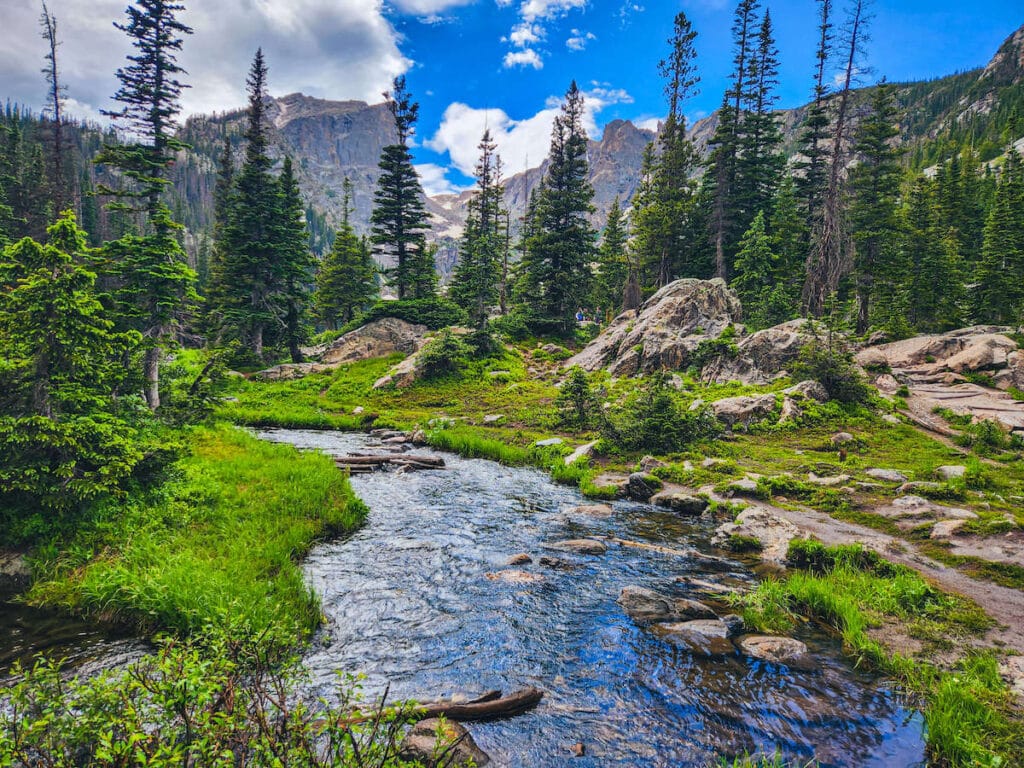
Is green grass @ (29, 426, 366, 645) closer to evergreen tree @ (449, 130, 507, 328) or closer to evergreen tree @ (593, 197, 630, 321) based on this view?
evergreen tree @ (449, 130, 507, 328)

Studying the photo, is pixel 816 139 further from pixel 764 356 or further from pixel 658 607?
pixel 658 607

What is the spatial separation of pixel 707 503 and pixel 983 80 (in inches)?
9560

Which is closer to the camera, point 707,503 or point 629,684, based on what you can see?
point 629,684

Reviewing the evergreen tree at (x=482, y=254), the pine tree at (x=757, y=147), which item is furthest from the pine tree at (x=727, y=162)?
the evergreen tree at (x=482, y=254)

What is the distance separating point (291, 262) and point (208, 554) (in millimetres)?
41160

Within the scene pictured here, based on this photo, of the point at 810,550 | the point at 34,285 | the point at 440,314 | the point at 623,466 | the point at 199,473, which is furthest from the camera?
the point at 440,314

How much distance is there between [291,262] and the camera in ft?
143

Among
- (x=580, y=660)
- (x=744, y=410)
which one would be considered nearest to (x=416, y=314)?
(x=744, y=410)

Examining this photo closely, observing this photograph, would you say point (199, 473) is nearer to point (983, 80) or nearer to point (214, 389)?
point (214, 389)

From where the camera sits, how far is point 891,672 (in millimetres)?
6645

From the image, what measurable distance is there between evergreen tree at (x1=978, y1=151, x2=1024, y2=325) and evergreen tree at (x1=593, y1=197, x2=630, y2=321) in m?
32.5

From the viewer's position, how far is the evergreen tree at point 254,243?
4044cm

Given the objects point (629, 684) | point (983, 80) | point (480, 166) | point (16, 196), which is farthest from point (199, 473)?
point (983, 80)

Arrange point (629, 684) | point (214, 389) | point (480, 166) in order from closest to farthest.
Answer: point (629, 684) → point (214, 389) → point (480, 166)
